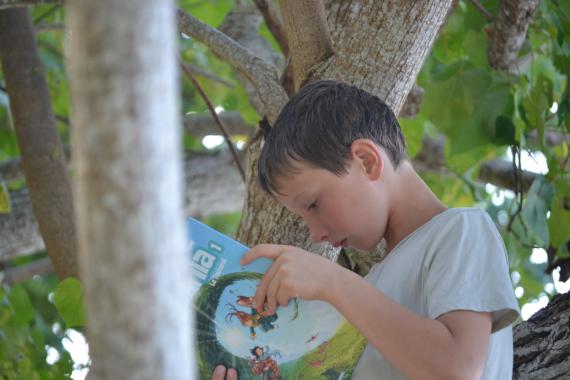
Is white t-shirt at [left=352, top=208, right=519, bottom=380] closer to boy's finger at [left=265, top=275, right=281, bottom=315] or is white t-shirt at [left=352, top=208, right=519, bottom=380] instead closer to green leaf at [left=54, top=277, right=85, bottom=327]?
boy's finger at [left=265, top=275, right=281, bottom=315]

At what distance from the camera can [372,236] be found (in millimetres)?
1646

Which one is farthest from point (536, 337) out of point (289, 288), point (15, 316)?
point (15, 316)

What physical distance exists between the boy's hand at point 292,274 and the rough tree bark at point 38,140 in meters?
1.21

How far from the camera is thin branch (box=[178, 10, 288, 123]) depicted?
79.4 inches

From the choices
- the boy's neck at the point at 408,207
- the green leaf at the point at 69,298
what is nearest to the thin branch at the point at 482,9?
the boy's neck at the point at 408,207

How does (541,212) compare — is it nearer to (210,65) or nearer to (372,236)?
(372,236)

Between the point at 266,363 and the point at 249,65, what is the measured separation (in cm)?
71

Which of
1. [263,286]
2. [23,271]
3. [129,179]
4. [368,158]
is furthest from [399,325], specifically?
[23,271]

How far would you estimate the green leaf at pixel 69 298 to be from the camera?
2111 mm

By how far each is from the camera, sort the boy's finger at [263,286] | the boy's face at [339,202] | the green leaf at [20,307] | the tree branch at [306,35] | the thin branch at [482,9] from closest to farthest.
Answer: the boy's finger at [263,286], the boy's face at [339,202], the tree branch at [306,35], the thin branch at [482,9], the green leaf at [20,307]

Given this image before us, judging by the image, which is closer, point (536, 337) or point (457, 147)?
point (536, 337)

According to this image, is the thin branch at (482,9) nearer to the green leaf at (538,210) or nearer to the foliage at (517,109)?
the foliage at (517,109)

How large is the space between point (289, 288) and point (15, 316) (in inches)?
74.3

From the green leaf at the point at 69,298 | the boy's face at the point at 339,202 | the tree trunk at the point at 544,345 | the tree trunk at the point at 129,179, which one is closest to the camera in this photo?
the tree trunk at the point at 129,179
